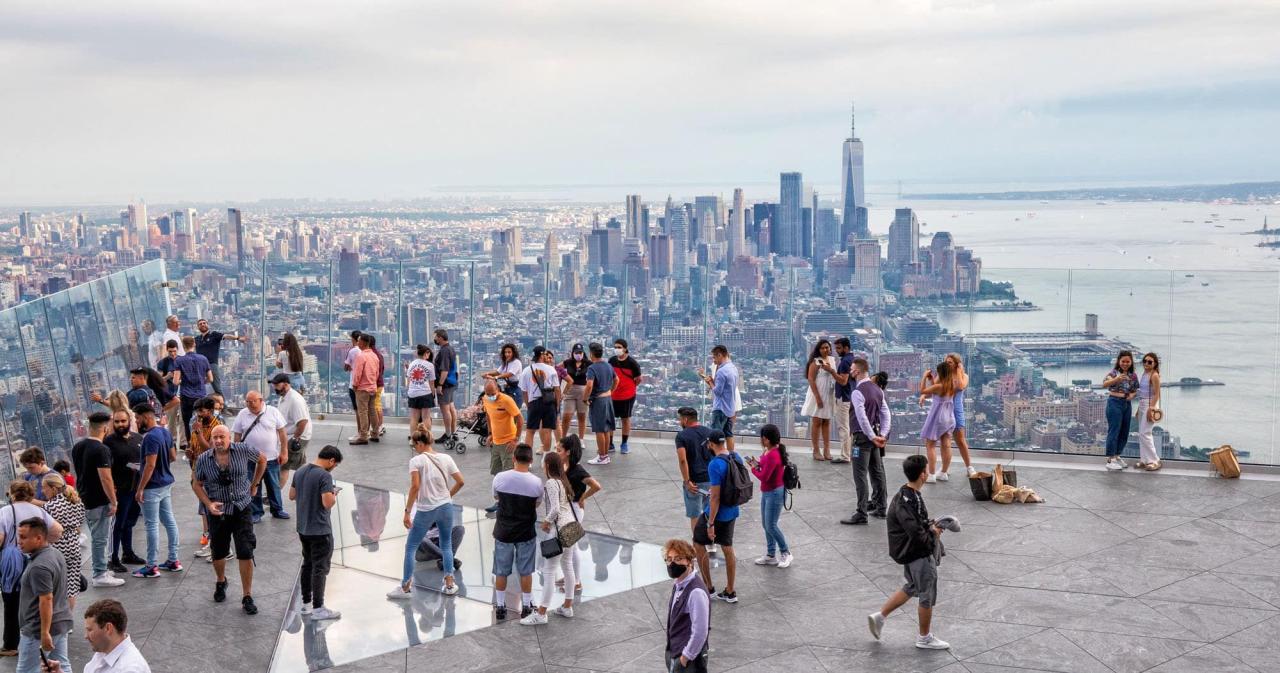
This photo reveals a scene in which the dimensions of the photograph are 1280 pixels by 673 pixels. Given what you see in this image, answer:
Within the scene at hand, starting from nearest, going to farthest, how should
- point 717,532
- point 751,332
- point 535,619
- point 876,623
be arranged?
1. point 876,623
2. point 535,619
3. point 717,532
4. point 751,332

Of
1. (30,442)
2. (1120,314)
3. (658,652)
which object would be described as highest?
(1120,314)

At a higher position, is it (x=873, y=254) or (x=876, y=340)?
(x=873, y=254)

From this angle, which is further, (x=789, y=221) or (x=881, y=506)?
(x=789, y=221)

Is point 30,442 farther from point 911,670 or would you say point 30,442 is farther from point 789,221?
point 789,221

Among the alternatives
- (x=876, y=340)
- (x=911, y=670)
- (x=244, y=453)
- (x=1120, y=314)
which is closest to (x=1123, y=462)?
(x=1120, y=314)

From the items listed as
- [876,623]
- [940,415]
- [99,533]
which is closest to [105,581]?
[99,533]

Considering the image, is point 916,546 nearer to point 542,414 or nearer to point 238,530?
point 238,530
